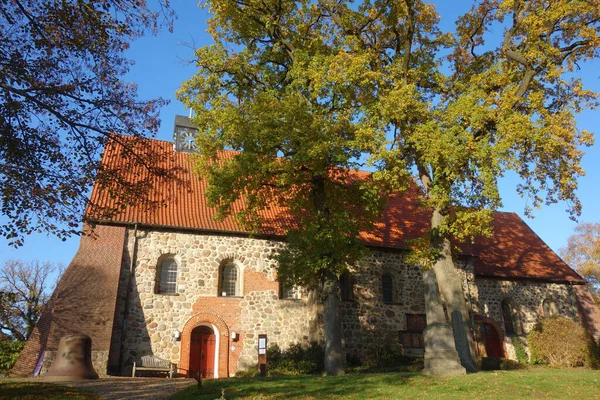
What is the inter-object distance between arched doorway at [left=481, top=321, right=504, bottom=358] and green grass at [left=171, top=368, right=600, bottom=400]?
10682 mm

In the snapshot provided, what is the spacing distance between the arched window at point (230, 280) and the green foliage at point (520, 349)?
43.9 feet

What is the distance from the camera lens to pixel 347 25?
52.4 feet

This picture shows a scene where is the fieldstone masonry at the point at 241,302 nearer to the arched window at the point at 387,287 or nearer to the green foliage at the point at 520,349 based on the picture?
the arched window at the point at 387,287

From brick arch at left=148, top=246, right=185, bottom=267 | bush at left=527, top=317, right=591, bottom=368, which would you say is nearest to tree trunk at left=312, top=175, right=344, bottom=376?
brick arch at left=148, top=246, right=185, bottom=267

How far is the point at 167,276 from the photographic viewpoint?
58.1 feet

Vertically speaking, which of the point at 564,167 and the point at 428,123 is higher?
the point at 428,123

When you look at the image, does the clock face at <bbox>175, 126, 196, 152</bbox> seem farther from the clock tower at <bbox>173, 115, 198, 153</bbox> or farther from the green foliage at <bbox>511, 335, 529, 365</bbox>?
the green foliage at <bbox>511, 335, 529, 365</bbox>

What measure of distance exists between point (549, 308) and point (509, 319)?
8.14 feet

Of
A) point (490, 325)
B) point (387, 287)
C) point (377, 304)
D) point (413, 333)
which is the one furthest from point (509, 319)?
point (377, 304)

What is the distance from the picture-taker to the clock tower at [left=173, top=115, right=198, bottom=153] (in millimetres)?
24286

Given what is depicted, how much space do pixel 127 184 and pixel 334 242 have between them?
7.36 metres

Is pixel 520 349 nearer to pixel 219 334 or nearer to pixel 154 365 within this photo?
pixel 219 334

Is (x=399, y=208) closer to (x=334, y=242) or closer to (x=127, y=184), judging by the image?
(x=334, y=242)

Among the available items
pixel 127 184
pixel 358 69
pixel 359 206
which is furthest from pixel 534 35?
pixel 127 184
